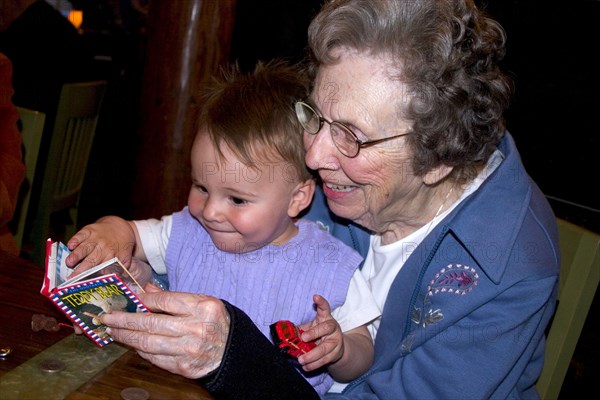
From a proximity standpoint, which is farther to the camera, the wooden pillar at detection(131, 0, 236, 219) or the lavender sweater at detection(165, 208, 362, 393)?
the wooden pillar at detection(131, 0, 236, 219)

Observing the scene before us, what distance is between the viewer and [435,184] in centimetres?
199

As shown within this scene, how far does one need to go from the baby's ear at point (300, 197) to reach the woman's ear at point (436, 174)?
13.4 inches

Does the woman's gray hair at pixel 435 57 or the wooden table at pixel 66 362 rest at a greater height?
the woman's gray hair at pixel 435 57

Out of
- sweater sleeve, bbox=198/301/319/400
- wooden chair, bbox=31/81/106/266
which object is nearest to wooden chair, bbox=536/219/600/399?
sweater sleeve, bbox=198/301/319/400

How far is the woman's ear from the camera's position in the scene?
193cm

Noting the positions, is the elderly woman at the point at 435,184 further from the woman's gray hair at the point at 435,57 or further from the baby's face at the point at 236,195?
the baby's face at the point at 236,195

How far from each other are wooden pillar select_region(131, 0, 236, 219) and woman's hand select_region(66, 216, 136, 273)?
1870mm

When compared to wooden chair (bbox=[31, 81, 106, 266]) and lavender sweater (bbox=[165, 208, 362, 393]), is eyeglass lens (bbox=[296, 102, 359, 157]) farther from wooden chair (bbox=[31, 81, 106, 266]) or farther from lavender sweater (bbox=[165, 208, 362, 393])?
wooden chair (bbox=[31, 81, 106, 266])

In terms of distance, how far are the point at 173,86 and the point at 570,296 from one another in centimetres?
261

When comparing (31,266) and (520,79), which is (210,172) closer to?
(31,266)

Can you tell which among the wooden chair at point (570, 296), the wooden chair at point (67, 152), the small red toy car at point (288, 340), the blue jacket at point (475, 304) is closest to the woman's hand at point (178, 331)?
the small red toy car at point (288, 340)

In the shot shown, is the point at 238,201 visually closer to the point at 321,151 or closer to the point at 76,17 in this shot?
the point at 321,151

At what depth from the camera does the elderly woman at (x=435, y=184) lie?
1769 mm

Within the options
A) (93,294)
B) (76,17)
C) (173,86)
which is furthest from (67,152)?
(76,17)
